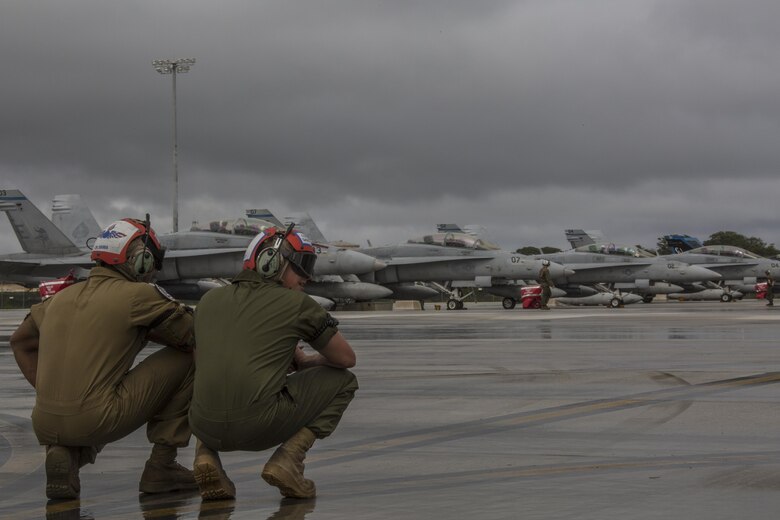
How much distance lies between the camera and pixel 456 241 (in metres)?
47.8

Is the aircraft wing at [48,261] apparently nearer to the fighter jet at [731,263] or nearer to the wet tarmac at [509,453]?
the wet tarmac at [509,453]

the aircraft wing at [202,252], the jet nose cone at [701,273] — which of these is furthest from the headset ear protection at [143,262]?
the jet nose cone at [701,273]

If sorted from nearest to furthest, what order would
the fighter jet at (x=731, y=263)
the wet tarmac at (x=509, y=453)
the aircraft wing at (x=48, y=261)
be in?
the wet tarmac at (x=509, y=453)
the aircraft wing at (x=48, y=261)
the fighter jet at (x=731, y=263)

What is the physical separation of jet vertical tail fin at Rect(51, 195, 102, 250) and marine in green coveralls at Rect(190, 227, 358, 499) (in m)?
44.3

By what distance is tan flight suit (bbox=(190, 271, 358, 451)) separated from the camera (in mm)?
5055

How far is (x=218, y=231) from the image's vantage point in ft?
136

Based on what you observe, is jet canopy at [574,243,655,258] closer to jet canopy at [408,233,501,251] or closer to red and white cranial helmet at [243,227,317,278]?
jet canopy at [408,233,501,251]

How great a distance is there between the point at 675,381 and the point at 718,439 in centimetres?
366

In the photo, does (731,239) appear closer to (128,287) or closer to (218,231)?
(218,231)

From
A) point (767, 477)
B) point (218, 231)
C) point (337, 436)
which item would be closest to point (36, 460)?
point (337, 436)

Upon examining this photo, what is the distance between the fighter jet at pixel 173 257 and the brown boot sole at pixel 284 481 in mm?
34206

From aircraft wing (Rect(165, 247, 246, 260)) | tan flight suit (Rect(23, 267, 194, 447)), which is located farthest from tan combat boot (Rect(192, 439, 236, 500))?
aircraft wing (Rect(165, 247, 246, 260))

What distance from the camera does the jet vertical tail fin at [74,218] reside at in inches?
1886

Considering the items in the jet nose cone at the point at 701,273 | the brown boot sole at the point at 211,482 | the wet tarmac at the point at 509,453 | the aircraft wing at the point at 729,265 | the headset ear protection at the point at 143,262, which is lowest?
the jet nose cone at the point at 701,273
